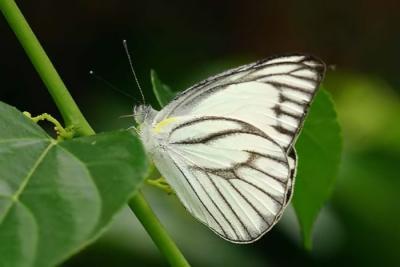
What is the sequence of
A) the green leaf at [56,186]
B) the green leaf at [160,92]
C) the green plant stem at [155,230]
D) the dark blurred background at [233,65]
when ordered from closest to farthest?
1. the green leaf at [56,186]
2. the green plant stem at [155,230]
3. the green leaf at [160,92]
4. the dark blurred background at [233,65]

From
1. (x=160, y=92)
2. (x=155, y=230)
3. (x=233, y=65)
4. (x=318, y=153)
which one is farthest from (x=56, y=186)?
(x=233, y=65)

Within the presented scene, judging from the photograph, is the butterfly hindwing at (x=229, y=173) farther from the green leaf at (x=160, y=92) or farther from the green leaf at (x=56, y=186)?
the green leaf at (x=56, y=186)

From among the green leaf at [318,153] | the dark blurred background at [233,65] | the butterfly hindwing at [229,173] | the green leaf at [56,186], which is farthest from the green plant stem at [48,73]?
the dark blurred background at [233,65]

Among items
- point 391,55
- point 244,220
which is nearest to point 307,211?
point 244,220

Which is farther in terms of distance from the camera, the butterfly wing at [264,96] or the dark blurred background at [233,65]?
the dark blurred background at [233,65]

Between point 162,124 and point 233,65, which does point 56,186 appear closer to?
point 162,124

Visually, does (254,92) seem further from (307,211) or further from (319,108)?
(307,211)

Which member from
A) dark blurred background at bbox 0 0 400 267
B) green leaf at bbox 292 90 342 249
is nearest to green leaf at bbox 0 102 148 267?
green leaf at bbox 292 90 342 249
